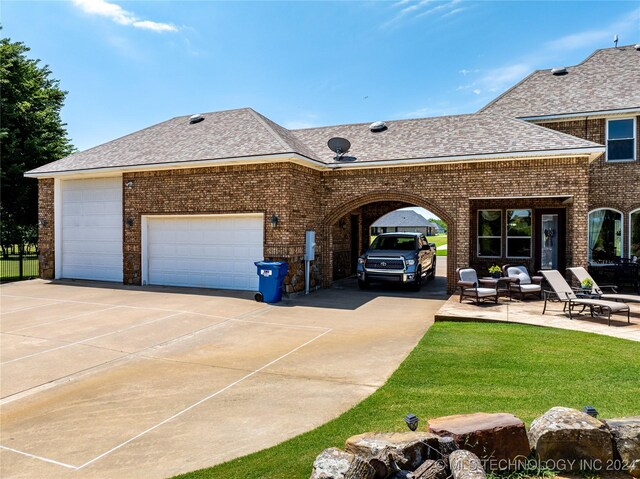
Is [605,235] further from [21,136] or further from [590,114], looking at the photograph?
[21,136]

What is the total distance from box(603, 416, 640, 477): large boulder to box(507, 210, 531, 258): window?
1368cm

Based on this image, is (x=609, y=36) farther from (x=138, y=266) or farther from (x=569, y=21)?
(x=138, y=266)

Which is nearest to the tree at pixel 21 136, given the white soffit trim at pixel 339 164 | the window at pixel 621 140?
the white soffit trim at pixel 339 164

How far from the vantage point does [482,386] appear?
5.04 meters

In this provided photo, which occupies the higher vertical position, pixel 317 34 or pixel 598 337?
pixel 317 34

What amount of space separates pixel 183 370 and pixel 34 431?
2.08 m

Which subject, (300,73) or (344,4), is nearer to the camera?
(344,4)

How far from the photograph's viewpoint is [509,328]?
26.6 feet

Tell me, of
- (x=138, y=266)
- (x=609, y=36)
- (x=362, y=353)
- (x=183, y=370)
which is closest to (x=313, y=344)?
(x=362, y=353)

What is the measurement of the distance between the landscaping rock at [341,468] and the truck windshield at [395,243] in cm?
1159

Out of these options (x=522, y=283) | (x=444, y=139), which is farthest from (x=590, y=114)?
(x=522, y=283)

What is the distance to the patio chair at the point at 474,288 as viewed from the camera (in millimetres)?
10531

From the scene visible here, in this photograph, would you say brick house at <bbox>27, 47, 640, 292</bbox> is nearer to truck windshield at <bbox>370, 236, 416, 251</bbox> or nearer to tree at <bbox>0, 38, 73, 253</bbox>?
truck windshield at <bbox>370, 236, 416, 251</bbox>

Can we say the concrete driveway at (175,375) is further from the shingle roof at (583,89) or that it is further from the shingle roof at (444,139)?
the shingle roof at (583,89)
